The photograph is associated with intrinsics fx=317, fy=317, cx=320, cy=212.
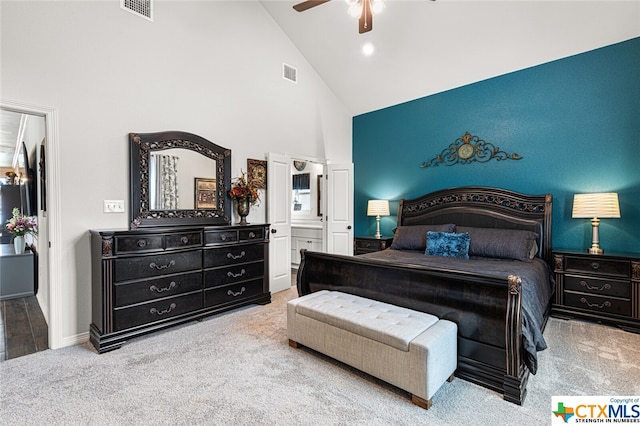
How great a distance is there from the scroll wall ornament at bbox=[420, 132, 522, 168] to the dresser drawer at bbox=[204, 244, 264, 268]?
3.05 m

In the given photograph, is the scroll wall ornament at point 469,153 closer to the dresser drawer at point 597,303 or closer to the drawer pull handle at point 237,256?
the dresser drawer at point 597,303

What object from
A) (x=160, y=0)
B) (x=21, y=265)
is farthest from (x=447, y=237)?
(x=21, y=265)

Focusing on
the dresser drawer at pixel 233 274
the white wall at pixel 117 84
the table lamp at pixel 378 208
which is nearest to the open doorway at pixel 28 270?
the white wall at pixel 117 84

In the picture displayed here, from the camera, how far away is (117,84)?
3248mm

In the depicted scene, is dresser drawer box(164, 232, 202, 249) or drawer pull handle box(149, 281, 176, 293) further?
dresser drawer box(164, 232, 202, 249)

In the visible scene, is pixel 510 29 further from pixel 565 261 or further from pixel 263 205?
pixel 263 205

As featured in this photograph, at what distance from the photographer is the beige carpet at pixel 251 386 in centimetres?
193

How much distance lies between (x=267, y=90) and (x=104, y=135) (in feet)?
7.61

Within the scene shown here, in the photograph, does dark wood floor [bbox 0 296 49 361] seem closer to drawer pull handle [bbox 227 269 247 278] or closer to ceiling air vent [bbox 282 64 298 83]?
drawer pull handle [bbox 227 269 247 278]

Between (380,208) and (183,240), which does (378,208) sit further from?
(183,240)

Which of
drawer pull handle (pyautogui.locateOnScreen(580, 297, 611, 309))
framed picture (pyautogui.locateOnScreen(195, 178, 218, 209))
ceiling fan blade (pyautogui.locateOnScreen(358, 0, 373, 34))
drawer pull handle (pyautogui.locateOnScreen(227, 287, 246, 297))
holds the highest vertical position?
ceiling fan blade (pyautogui.locateOnScreen(358, 0, 373, 34))

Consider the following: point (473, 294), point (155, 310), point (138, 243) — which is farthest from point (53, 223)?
point (473, 294)

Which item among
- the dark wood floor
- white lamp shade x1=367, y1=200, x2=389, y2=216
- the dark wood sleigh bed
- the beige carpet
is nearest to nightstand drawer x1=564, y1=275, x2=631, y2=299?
the dark wood sleigh bed

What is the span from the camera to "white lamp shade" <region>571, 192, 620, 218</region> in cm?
339
